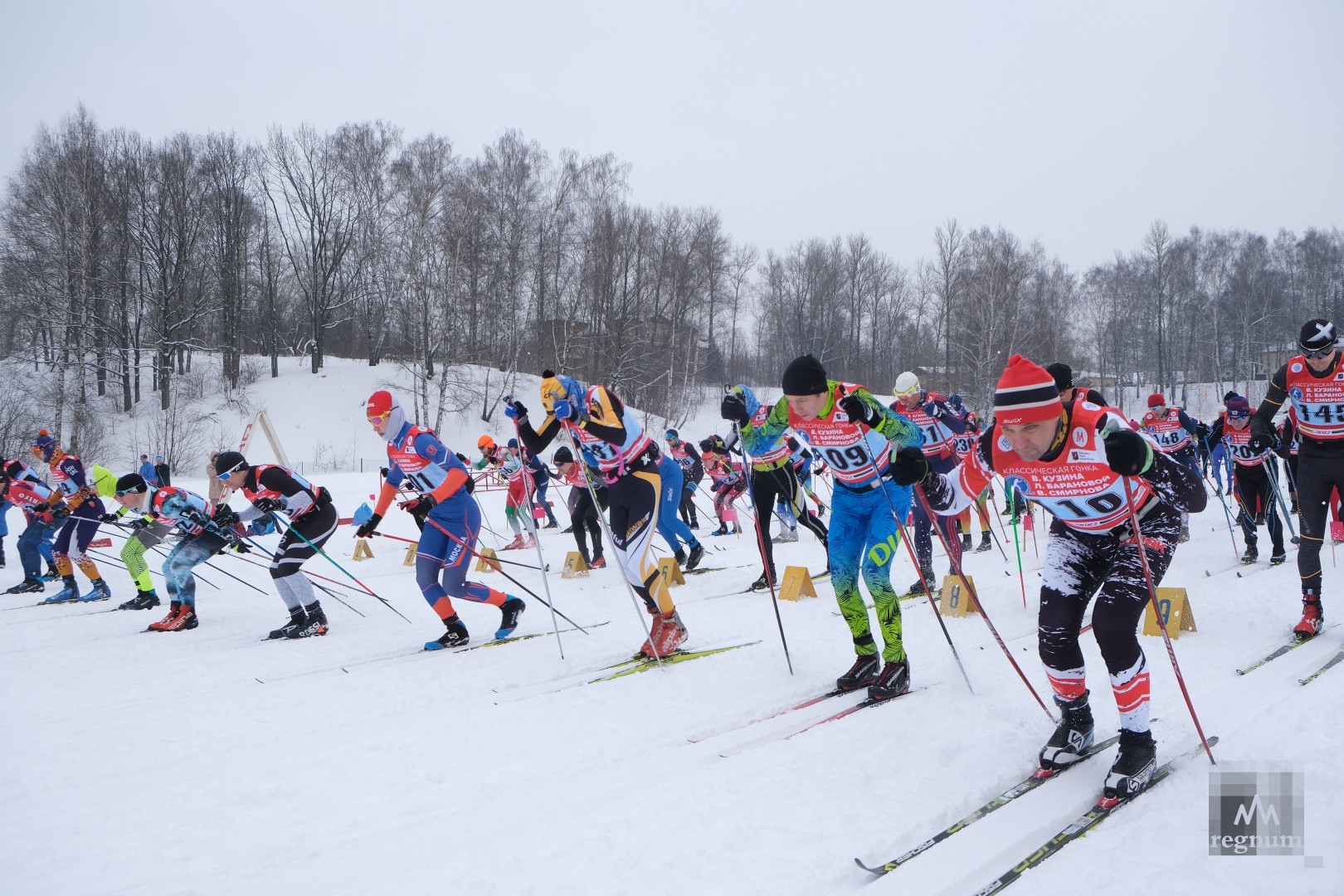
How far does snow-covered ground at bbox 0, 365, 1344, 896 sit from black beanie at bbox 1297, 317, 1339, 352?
199 cm

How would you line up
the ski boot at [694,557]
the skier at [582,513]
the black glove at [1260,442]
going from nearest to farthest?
the black glove at [1260,442] → the ski boot at [694,557] → the skier at [582,513]

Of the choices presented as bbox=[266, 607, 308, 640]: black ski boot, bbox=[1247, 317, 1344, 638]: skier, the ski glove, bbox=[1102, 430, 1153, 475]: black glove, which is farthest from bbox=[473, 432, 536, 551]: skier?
bbox=[1102, 430, 1153, 475]: black glove

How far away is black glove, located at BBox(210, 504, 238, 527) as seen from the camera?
782 cm

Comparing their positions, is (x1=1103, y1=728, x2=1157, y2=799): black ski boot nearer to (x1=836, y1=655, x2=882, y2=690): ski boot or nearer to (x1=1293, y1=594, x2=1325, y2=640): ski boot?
(x1=836, y1=655, x2=882, y2=690): ski boot

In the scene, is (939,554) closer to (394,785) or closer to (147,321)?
(394,785)

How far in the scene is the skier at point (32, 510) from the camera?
32.0 ft

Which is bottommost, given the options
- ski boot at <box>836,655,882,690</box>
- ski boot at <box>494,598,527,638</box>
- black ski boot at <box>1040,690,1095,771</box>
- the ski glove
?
ski boot at <box>494,598,527,638</box>

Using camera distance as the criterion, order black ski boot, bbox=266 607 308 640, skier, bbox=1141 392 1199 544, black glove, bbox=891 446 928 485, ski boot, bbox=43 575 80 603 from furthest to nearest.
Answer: skier, bbox=1141 392 1199 544 < ski boot, bbox=43 575 80 603 < black ski boot, bbox=266 607 308 640 < black glove, bbox=891 446 928 485

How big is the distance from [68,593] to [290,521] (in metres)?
4.35

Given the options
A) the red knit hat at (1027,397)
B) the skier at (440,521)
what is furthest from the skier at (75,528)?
the red knit hat at (1027,397)

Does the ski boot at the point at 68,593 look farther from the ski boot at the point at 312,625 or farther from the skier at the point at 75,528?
the ski boot at the point at 312,625

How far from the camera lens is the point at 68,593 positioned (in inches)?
377

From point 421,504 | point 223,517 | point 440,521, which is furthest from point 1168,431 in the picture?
point 223,517

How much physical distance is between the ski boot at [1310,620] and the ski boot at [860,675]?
10.1 ft
